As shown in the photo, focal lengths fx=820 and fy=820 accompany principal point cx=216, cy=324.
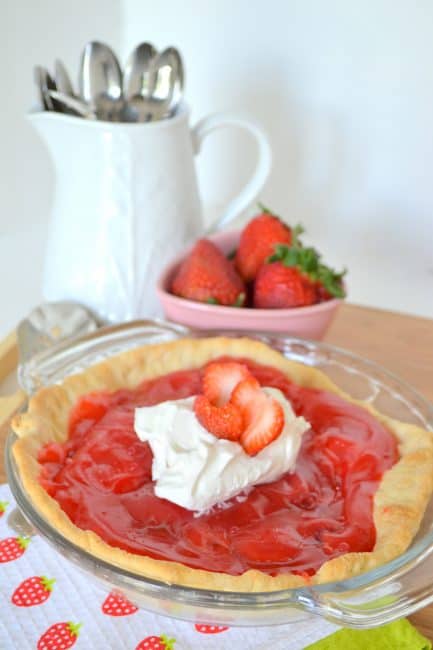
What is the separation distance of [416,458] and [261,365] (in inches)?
8.9

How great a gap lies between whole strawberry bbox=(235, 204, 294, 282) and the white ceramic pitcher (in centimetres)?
10

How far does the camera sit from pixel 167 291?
1.10m

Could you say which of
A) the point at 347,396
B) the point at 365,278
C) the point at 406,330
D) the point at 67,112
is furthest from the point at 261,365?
the point at 365,278

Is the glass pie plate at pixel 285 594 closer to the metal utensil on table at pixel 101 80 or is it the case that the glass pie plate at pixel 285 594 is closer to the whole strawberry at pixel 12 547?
the whole strawberry at pixel 12 547

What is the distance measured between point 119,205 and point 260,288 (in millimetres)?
226

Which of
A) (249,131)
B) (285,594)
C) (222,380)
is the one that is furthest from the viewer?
(249,131)

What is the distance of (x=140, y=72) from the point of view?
1128mm

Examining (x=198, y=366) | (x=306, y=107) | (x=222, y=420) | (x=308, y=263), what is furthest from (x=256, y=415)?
(x=306, y=107)

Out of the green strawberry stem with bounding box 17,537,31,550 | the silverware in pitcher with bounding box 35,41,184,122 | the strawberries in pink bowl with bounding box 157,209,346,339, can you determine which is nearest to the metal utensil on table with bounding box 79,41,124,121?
the silverware in pitcher with bounding box 35,41,184,122

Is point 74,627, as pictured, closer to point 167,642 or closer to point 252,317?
point 167,642

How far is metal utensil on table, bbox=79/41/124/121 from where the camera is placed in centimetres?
109

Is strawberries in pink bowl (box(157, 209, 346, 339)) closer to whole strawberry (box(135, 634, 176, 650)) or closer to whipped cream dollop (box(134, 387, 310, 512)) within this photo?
whipped cream dollop (box(134, 387, 310, 512))

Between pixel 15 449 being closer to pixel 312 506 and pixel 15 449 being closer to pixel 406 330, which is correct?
pixel 312 506

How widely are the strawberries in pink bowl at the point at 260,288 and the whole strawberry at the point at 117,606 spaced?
0.41m
